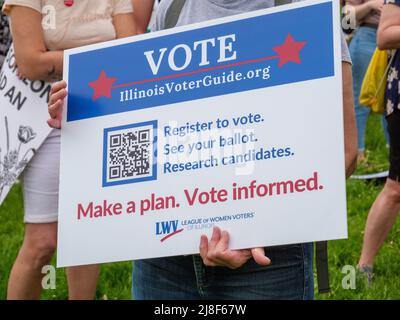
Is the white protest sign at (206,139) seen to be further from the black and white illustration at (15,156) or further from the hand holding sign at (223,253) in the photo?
the black and white illustration at (15,156)

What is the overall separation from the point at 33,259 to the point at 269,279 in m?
1.54

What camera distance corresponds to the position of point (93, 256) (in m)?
2.54

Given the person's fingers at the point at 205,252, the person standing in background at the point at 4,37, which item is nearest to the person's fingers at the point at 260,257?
the person's fingers at the point at 205,252

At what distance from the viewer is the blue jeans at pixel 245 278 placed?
2471 millimetres

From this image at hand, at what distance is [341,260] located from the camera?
4.89 metres

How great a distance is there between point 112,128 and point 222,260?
52 centimetres

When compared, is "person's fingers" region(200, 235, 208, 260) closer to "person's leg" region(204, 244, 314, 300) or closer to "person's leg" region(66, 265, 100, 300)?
"person's leg" region(204, 244, 314, 300)

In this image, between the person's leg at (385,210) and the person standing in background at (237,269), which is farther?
the person's leg at (385,210)

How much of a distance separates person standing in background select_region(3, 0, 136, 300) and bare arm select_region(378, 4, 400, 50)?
3.74 feet

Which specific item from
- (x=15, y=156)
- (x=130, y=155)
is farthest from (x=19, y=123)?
(x=130, y=155)

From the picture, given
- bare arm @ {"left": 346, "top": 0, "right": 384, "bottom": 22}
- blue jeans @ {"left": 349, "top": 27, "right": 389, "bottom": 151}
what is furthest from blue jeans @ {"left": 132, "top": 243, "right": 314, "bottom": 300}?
blue jeans @ {"left": 349, "top": 27, "right": 389, "bottom": 151}

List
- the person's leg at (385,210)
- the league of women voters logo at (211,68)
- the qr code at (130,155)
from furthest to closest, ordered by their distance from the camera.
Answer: the person's leg at (385,210)
the qr code at (130,155)
the league of women voters logo at (211,68)

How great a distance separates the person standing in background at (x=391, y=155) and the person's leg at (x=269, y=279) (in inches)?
71.1
